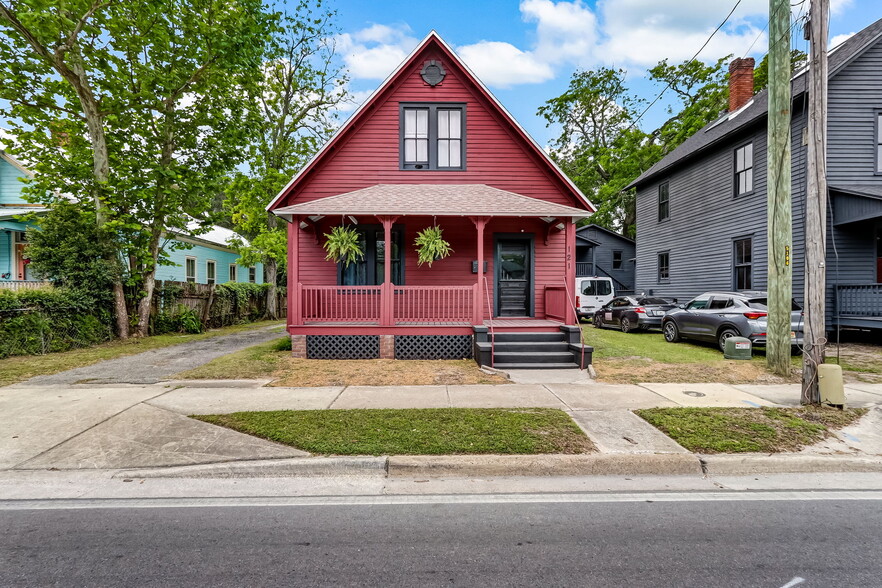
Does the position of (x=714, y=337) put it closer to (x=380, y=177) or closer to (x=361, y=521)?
(x=380, y=177)

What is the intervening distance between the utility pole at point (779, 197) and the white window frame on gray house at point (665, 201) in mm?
12704

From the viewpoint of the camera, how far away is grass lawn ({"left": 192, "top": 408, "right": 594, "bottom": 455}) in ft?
14.3

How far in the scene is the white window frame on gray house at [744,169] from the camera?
48.4 feet

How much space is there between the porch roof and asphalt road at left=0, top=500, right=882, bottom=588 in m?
7.18

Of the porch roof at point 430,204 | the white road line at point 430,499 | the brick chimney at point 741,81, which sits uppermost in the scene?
the brick chimney at point 741,81

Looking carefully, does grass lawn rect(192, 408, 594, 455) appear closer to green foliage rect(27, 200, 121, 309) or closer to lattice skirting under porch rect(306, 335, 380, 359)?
lattice skirting under porch rect(306, 335, 380, 359)

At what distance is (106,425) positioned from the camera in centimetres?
522

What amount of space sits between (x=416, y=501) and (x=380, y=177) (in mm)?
9810

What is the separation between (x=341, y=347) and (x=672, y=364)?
7.44 m

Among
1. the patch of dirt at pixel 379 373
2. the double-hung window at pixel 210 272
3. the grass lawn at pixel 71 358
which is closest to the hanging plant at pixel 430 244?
the patch of dirt at pixel 379 373

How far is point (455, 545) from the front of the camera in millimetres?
2943

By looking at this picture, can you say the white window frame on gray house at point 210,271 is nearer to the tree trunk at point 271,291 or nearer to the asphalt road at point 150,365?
the tree trunk at point 271,291

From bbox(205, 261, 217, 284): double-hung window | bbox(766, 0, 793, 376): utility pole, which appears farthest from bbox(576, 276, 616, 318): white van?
bbox(205, 261, 217, 284): double-hung window

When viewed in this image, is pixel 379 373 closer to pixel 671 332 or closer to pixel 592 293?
pixel 671 332
